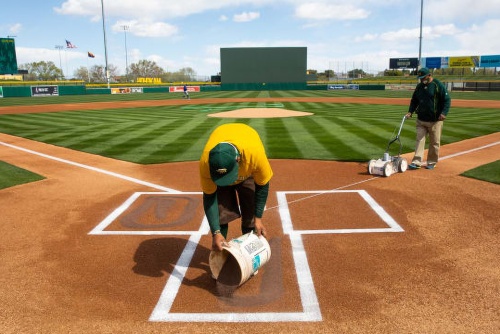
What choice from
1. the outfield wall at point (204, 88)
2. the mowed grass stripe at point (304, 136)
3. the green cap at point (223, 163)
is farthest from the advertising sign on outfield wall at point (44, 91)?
the green cap at point (223, 163)

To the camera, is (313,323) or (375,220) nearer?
(313,323)

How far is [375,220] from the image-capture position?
6.77 metres

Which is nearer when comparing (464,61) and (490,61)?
(464,61)

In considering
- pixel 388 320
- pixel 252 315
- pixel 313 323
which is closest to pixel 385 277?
Result: pixel 388 320

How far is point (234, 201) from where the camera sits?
5043mm

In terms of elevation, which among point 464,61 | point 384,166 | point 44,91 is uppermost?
point 464,61

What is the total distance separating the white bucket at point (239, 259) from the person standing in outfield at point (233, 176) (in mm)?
160

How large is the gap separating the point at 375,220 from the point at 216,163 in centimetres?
405

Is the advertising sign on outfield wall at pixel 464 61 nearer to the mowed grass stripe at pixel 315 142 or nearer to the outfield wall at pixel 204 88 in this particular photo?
the outfield wall at pixel 204 88

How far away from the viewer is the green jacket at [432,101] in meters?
9.81

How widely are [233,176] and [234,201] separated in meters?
1.23

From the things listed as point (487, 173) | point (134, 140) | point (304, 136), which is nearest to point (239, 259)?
point (487, 173)

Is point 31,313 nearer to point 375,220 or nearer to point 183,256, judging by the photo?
point 183,256

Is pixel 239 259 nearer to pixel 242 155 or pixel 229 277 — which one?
pixel 229 277
